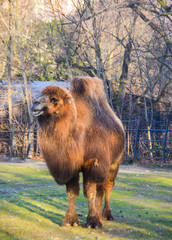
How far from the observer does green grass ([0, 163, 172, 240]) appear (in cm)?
589

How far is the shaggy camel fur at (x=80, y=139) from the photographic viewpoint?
5637 mm

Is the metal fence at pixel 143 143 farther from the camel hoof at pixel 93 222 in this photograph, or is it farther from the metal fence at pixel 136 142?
the camel hoof at pixel 93 222

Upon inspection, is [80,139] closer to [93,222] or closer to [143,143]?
[93,222]

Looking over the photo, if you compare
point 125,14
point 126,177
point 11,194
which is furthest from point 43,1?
point 11,194

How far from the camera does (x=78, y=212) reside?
7.72 meters

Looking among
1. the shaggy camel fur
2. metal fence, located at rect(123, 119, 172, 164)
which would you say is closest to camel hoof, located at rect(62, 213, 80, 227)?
the shaggy camel fur

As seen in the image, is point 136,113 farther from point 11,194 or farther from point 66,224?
point 66,224

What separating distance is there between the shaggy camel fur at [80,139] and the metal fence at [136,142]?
12.5 metres

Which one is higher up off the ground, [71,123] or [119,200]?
[71,123]

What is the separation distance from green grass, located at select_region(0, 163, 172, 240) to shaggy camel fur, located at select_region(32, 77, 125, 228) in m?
0.41

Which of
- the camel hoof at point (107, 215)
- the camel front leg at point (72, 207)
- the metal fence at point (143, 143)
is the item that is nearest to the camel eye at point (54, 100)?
the camel front leg at point (72, 207)

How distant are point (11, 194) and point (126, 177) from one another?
5.72 meters

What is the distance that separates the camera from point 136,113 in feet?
81.8

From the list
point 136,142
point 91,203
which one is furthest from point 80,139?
point 136,142
